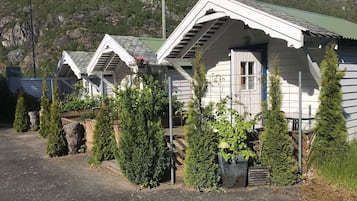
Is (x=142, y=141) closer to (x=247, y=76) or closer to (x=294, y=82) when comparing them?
(x=247, y=76)

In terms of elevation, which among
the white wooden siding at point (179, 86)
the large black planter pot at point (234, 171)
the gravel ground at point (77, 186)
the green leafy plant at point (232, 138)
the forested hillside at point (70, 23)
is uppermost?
the forested hillside at point (70, 23)

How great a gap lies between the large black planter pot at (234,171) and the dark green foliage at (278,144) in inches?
19.5

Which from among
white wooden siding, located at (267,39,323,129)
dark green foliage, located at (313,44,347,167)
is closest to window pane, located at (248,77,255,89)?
white wooden siding, located at (267,39,323,129)

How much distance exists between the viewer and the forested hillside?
46.8 meters

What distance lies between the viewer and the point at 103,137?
7750 millimetres

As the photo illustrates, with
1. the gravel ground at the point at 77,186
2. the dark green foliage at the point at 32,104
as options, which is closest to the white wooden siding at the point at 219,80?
the gravel ground at the point at 77,186

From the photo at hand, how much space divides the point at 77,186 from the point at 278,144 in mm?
3931

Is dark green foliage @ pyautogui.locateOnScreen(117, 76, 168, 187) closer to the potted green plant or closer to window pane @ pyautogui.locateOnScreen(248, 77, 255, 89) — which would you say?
the potted green plant

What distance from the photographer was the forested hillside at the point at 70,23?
46.8 metres

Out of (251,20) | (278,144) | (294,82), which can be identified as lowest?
(278,144)

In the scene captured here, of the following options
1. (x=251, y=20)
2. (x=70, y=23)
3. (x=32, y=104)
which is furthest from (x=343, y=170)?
(x=70, y=23)

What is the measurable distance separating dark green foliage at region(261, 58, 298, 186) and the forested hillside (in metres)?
36.8

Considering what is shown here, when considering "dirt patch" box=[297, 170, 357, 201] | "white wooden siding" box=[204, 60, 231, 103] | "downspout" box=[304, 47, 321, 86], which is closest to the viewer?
"dirt patch" box=[297, 170, 357, 201]

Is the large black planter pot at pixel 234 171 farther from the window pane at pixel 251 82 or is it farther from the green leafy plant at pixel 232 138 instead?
the window pane at pixel 251 82
